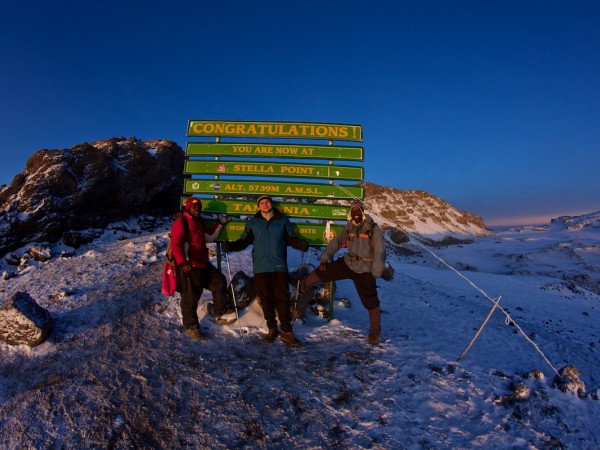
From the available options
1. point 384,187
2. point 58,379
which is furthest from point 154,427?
point 384,187

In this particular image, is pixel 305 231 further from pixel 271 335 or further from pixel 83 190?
pixel 83 190

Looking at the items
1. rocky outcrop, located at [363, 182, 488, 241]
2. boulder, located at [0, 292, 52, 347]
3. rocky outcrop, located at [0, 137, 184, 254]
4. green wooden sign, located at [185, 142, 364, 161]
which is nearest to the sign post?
green wooden sign, located at [185, 142, 364, 161]

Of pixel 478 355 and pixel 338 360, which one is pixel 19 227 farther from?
pixel 478 355

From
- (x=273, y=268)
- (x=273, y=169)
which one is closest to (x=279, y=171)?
(x=273, y=169)

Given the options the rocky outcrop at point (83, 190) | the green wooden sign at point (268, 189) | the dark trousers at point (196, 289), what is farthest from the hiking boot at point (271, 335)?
the rocky outcrop at point (83, 190)

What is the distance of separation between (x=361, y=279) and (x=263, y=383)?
3.17 meters

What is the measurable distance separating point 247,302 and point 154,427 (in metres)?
4.35

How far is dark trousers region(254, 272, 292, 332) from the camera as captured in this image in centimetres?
751

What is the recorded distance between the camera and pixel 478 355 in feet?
24.1

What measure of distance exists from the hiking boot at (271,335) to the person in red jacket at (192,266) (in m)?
1.52

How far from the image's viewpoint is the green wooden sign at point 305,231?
920 cm

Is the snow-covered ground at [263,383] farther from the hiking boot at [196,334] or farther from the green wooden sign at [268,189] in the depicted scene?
the green wooden sign at [268,189]

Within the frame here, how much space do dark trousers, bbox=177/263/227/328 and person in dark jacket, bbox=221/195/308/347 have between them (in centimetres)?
115

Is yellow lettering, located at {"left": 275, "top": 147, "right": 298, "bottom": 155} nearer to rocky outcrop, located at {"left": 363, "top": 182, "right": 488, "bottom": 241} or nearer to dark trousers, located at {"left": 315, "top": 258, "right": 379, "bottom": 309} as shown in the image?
dark trousers, located at {"left": 315, "top": 258, "right": 379, "bottom": 309}
